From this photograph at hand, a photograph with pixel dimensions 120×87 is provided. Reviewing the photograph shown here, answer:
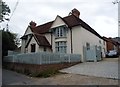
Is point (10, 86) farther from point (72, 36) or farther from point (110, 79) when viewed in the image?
point (72, 36)

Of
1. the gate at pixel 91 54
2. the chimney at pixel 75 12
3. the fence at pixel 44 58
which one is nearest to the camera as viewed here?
the fence at pixel 44 58

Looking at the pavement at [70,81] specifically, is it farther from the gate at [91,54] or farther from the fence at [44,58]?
the gate at [91,54]

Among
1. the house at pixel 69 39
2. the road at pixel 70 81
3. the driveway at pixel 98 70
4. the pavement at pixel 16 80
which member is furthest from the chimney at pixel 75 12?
the road at pixel 70 81

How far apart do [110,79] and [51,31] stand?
19738 millimetres

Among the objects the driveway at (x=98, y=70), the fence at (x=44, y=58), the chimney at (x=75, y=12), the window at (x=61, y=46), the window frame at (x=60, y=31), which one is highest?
the chimney at (x=75, y=12)

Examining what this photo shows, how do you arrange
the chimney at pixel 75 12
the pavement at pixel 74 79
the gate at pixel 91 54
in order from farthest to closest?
the chimney at pixel 75 12, the gate at pixel 91 54, the pavement at pixel 74 79

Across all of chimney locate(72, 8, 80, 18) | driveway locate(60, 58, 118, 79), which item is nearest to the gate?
driveway locate(60, 58, 118, 79)

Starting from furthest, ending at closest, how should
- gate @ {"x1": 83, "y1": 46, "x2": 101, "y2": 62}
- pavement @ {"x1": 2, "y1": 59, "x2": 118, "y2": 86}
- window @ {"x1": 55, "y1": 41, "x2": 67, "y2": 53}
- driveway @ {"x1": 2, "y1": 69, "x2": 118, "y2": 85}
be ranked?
window @ {"x1": 55, "y1": 41, "x2": 67, "y2": 53}, gate @ {"x1": 83, "y1": 46, "x2": 101, "y2": 62}, pavement @ {"x1": 2, "y1": 59, "x2": 118, "y2": 86}, driveway @ {"x1": 2, "y1": 69, "x2": 118, "y2": 85}

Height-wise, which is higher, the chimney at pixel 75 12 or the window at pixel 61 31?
the chimney at pixel 75 12

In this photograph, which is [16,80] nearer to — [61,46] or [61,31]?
[61,46]

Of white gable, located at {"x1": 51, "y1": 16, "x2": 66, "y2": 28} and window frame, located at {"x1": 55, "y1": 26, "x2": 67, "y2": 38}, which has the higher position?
white gable, located at {"x1": 51, "y1": 16, "x2": 66, "y2": 28}

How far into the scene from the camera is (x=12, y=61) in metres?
25.8

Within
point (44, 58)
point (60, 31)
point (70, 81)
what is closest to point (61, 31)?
point (60, 31)

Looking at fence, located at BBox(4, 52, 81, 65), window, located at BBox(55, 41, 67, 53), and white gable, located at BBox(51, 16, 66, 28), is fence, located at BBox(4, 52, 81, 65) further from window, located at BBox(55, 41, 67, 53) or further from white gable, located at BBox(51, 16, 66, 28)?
white gable, located at BBox(51, 16, 66, 28)
